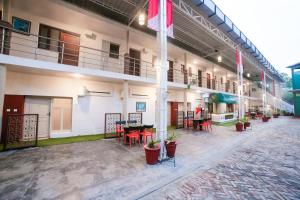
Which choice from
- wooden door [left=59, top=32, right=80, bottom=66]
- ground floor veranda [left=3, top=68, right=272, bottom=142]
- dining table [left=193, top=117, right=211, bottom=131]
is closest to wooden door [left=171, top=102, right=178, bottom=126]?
dining table [left=193, top=117, right=211, bottom=131]

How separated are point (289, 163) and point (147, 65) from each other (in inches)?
386

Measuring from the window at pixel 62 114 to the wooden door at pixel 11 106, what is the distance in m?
1.38

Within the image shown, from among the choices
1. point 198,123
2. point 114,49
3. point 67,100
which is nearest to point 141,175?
point 67,100

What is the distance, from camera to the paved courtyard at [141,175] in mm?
3119

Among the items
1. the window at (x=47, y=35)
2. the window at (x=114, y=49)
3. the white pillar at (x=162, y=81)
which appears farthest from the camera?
the window at (x=114, y=49)

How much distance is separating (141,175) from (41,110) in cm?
696

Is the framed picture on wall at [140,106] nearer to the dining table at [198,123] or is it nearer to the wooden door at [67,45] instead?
the dining table at [198,123]

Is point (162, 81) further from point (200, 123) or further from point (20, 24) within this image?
point (20, 24)

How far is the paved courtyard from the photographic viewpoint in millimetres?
3119

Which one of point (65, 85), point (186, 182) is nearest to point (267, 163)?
point (186, 182)

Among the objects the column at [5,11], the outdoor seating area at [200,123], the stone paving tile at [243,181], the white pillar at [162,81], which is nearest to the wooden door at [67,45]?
the column at [5,11]

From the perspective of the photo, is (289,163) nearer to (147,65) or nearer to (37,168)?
(37,168)

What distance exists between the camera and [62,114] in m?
8.42

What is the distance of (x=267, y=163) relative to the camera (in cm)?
494
